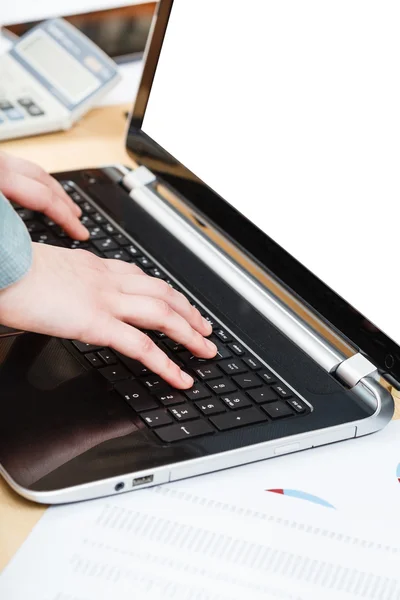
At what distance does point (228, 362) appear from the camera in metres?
0.65

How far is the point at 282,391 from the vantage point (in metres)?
0.63

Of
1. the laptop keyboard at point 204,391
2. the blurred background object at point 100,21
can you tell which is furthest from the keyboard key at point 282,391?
the blurred background object at point 100,21

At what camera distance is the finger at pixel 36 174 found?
32.6 inches

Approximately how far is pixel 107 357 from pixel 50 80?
544 millimetres

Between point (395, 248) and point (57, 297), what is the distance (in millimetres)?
250

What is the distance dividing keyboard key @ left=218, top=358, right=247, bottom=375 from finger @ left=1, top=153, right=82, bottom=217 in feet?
0.86

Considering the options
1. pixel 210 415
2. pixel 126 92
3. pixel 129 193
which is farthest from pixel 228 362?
pixel 126 92

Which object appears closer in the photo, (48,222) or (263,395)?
(263,395)

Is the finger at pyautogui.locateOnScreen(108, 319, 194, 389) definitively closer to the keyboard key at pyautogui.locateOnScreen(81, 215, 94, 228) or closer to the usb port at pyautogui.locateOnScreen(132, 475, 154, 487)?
the usb port at pyautogui.locateOnScreen(132, 475, 154, 487)

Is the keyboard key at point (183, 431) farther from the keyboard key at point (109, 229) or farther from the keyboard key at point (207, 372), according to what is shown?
the keyboard key at point (109, 229)

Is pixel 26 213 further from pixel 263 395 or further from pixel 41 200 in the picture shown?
pixel 263 395

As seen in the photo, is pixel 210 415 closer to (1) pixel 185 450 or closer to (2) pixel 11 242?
(1) pixel 185 450

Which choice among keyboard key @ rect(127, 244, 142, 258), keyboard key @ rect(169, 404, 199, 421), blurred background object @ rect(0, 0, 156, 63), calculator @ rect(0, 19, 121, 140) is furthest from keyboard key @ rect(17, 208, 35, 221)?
blurred background object @ rect(0, 0, 156, 63)

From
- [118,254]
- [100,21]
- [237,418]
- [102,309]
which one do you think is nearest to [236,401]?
[237,418]
